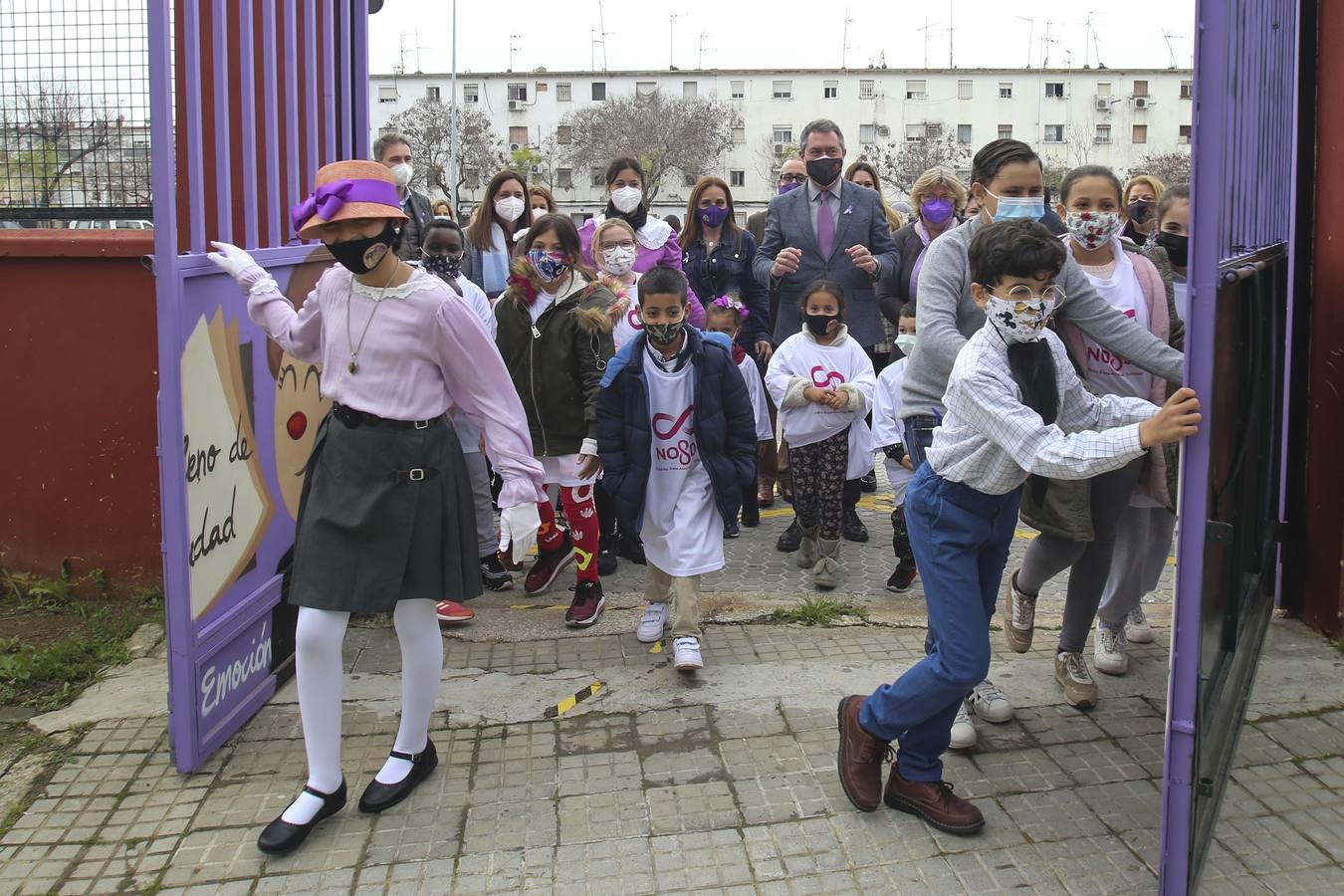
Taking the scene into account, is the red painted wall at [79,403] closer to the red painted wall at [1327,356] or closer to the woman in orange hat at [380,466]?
the woman in orange hat at [380,466]

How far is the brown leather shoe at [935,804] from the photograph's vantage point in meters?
3.36

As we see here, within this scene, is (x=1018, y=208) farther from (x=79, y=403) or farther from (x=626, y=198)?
(x=79, y=403)

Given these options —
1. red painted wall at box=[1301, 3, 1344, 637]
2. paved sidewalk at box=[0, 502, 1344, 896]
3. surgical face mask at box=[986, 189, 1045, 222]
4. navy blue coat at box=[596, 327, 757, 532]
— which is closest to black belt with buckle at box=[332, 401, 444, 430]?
paved sidewalk at box=[0, 502, 1344, 896]

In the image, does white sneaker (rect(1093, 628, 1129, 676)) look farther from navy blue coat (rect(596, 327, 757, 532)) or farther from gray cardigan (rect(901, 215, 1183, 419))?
navy blue coat (rect(596, 327, 757, 532))

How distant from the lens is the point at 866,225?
7.04 meters

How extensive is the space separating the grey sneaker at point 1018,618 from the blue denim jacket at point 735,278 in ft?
11.1

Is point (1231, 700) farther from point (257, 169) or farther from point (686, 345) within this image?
point (257, 169)

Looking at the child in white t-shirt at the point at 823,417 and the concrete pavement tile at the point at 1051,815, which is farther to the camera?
the child in white t-shirt at the point at 823,417

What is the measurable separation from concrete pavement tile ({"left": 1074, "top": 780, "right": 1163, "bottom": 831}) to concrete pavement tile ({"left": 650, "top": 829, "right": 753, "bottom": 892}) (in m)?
1.02

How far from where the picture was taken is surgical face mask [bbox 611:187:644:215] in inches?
274

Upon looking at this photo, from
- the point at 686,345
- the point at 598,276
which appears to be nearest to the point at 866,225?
the point at 598,276

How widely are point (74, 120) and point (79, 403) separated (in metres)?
1.20

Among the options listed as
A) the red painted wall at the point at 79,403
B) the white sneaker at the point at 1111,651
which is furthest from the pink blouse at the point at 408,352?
the white sneaker at the point at 1111,651

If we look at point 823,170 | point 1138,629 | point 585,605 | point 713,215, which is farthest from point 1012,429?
point 713,215
